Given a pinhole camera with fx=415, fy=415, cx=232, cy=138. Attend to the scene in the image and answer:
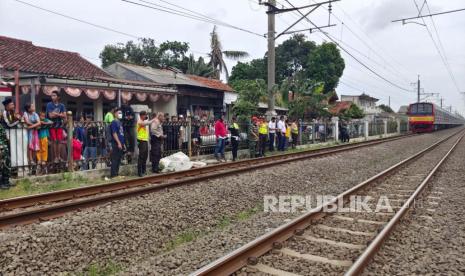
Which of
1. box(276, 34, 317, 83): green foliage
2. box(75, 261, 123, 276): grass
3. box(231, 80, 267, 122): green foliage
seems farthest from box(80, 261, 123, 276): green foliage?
box(276, 34, 317, 83): green foliage

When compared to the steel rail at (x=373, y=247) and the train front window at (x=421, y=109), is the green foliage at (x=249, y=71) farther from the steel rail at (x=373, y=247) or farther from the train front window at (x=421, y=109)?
the steel rail at (x=373, y=247)

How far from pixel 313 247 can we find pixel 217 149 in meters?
10.1

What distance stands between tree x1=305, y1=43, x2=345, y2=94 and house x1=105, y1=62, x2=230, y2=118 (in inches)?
1103

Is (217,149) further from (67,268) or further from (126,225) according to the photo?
(67,268)

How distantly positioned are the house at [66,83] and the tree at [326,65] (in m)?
34.4

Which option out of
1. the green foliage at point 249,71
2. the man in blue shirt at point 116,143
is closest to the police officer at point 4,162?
the man in blue shirt at point 116,143

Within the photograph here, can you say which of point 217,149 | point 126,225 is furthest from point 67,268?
point 217,149

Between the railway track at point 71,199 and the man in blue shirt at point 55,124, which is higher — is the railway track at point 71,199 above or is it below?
below

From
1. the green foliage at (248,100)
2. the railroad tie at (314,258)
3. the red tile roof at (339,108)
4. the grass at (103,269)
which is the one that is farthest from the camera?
the red tile roof at (339,108)

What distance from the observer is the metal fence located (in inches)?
374

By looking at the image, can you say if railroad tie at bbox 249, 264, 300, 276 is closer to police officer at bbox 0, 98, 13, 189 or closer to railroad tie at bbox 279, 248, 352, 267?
railroad tie at bbox 279, 248, 352, 267

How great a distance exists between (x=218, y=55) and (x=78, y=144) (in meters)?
34.8

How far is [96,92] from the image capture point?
1557cm

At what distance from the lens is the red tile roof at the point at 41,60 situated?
1818 centimetres
